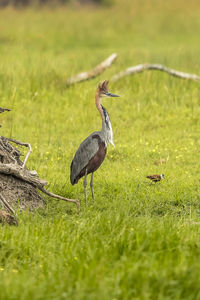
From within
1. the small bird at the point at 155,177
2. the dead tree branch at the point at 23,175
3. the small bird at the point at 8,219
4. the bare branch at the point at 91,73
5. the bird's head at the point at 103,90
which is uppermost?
the bird's head at the point at 103,90

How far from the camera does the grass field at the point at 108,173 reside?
4492mm

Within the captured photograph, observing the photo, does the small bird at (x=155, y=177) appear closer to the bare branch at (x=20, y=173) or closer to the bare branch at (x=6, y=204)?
the bare branch at (x=20, y=173)

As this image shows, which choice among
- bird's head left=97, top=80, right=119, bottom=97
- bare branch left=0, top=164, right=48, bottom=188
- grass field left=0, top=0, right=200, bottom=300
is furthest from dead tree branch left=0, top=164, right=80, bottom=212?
bird's head left=97, top=80, right=119, bottom=97

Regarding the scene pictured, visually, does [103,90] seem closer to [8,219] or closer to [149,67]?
[8,219]

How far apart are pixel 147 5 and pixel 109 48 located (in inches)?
291

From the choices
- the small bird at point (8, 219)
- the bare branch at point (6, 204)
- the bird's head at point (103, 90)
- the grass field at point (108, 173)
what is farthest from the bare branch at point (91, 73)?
the small bird at point (8, 219)

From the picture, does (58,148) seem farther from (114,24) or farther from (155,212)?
(114,24)

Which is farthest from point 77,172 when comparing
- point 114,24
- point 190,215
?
point 114,24

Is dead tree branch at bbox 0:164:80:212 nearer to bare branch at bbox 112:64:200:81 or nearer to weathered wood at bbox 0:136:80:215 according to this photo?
weathered wood at bbox 0:136:80:215

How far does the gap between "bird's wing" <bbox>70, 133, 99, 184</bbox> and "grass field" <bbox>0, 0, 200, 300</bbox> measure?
49cm

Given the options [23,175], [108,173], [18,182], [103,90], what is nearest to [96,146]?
[103,90]

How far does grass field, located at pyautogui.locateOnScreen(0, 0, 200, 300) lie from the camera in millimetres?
4492

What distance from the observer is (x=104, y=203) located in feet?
→ 24.3

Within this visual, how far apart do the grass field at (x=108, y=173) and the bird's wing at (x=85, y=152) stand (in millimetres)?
487
